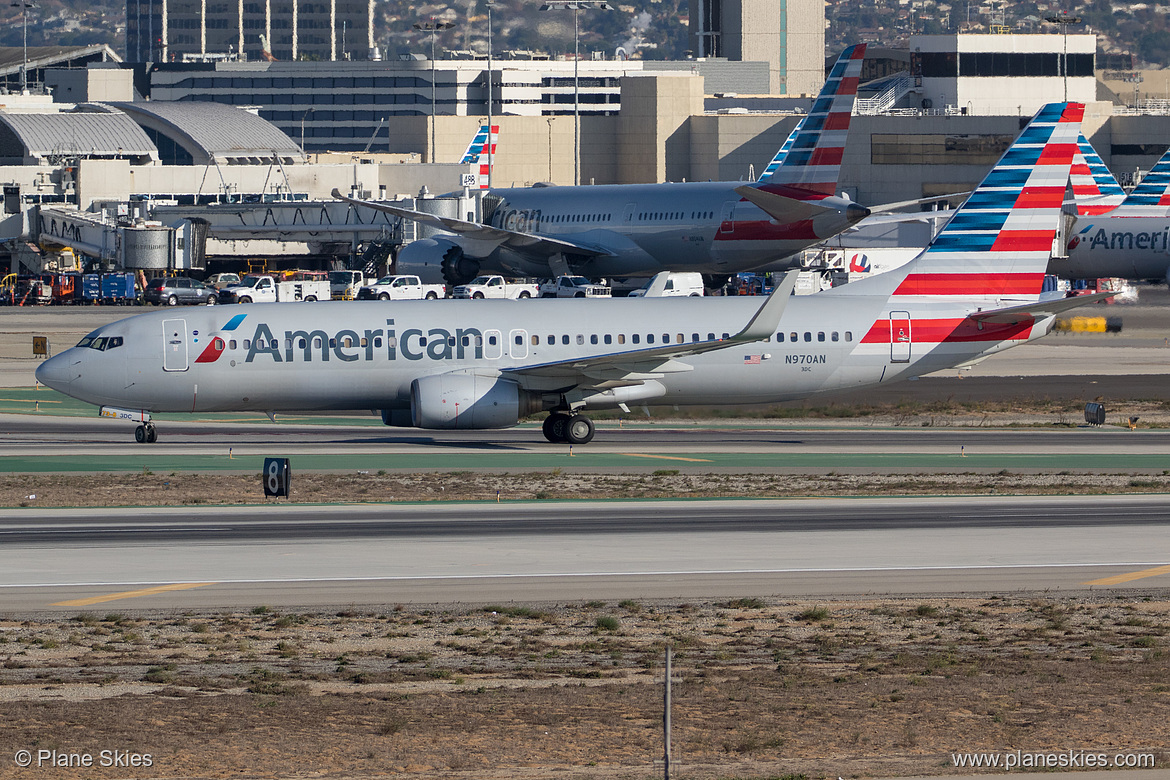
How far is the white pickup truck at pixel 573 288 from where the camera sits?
8862cm

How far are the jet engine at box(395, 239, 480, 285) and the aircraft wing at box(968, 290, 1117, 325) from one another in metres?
56.7

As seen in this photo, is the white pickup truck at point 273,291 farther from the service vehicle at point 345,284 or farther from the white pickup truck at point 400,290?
the white pickup truck at point 400,290

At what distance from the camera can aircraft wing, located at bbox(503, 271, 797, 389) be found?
40500mm

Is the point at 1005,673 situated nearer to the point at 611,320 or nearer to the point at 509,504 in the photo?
the point at 509,504

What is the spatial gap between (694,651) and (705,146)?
161 meters

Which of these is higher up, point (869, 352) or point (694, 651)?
point (869, 352)

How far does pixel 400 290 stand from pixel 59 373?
5024 centimetres

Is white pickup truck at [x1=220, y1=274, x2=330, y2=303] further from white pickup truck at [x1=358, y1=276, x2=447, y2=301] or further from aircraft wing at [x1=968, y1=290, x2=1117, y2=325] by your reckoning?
aircraft wing at [x1=968, y1=290, x2=1117, y2=325]

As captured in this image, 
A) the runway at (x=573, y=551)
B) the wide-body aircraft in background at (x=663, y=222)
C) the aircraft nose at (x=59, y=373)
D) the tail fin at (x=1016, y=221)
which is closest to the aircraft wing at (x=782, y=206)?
the wide-body aircraft in background at (x=663, y=222)

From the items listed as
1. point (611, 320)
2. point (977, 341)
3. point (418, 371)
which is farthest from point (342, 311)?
point (977, 341)

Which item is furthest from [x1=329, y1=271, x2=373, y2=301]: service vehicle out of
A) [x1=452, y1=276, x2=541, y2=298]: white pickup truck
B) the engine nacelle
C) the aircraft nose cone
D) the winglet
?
the winglet

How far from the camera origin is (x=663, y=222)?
90.4 metres

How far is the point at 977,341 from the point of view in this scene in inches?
1741
